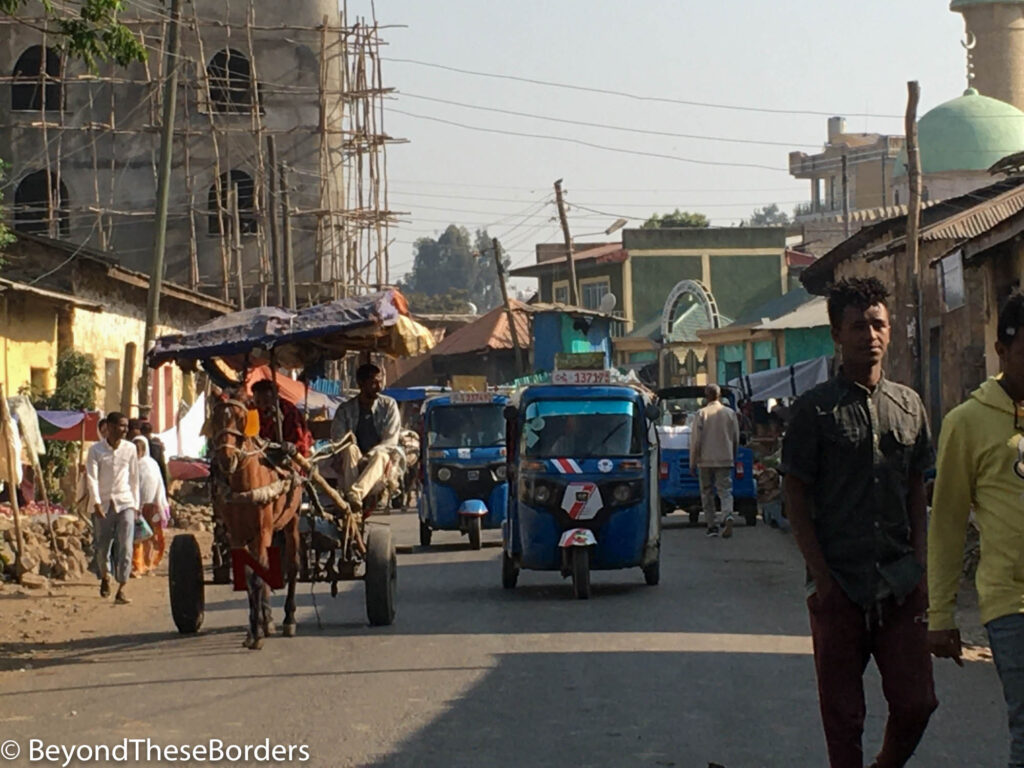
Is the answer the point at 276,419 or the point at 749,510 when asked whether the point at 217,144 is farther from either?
the point at 276,419

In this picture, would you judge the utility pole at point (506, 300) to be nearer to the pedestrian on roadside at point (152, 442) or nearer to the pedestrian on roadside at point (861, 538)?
the pedestrian on roadside at point (152, 442)

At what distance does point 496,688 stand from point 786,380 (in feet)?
94.9

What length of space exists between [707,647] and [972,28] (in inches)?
2882

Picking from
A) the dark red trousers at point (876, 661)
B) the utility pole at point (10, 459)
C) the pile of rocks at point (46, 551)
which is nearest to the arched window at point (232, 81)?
the pile of rocks at point (46, 551)

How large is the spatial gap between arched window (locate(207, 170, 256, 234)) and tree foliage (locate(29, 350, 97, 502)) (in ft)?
80.7

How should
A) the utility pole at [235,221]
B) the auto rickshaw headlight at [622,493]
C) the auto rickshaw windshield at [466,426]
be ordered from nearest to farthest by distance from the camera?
the auto rickshaw headlight at [622,493] < the auto rickshaw windshield at [466,426] < the utility pole at [235,221]

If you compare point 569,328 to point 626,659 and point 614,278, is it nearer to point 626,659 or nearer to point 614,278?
point 614,278

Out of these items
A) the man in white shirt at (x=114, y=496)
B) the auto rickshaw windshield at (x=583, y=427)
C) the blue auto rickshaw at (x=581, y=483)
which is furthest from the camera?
the man in white shirt at (x=114, y=496)

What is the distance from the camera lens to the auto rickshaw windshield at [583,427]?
16.8m

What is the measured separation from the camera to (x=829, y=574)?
6.53m

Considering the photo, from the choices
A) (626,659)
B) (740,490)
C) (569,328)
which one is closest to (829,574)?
(626,659)

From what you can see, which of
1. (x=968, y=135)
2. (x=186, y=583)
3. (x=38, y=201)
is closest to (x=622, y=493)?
(x=186, y=583)

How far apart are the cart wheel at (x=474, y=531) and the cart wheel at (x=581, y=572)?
6.77 m

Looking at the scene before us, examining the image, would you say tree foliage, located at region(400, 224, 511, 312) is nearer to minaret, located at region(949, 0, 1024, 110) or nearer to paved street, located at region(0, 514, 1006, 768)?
minaret, located at region(949, 0, 1024, 110)
